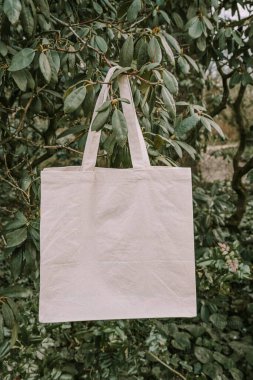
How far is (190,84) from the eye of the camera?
2.79 m

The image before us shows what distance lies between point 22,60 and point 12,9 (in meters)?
0.13

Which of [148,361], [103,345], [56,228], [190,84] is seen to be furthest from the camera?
[190,84]

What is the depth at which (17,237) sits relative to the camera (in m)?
1.23

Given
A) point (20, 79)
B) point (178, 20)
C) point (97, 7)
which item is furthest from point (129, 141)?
point (178, 20)

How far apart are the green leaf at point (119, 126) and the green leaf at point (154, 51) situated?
0.30 meters

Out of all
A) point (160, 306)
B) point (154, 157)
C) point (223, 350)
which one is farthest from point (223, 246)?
point (160, 306)

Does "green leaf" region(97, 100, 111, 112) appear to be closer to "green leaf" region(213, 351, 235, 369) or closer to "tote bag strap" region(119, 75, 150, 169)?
"tote bag strap" region(119, 75, 150, 169)

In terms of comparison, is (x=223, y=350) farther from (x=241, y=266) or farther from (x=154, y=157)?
(x=154, y=157)

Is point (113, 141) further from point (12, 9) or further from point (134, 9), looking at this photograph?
point (134, 9)

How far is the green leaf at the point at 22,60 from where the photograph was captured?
115 centimetres

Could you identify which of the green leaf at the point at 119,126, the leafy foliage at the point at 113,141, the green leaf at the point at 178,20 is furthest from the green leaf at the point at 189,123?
the green leaf at the point at 178,20

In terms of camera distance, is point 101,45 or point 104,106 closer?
point 104,106

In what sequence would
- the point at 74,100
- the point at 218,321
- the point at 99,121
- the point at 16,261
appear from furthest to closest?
the point at 218,321, the point at 16,261, the point at 74,100, the point at 99,121

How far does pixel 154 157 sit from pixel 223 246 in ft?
3.37
